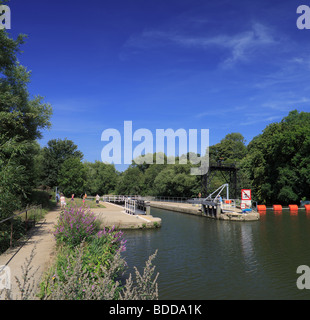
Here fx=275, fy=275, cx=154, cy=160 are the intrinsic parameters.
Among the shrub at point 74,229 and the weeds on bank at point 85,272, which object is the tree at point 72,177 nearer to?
the weeds on bank at point 85,272

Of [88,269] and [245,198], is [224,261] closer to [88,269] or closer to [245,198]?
[88,269]

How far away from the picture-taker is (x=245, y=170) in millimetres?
52438

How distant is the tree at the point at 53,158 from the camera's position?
185 feet

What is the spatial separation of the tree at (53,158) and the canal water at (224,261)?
42284 millimetres

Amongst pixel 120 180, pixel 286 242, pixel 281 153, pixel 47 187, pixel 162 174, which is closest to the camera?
pixel 286 242

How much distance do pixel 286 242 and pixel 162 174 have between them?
47.0 meters

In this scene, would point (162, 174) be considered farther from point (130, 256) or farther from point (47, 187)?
point (130, 256)

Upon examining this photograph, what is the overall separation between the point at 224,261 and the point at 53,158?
169ft

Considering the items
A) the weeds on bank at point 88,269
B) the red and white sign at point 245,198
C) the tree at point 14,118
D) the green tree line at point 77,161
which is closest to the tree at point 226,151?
the green tree line at point 77,161

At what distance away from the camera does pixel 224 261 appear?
12.0 m

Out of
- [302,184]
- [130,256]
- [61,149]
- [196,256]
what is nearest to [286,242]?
[196,256]

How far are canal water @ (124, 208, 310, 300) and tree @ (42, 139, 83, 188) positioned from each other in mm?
42284

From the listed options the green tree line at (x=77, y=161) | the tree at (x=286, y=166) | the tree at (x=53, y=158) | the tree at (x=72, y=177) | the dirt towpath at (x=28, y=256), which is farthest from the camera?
the tree at (x=53, y=158)

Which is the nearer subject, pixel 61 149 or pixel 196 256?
pixel 196 256
